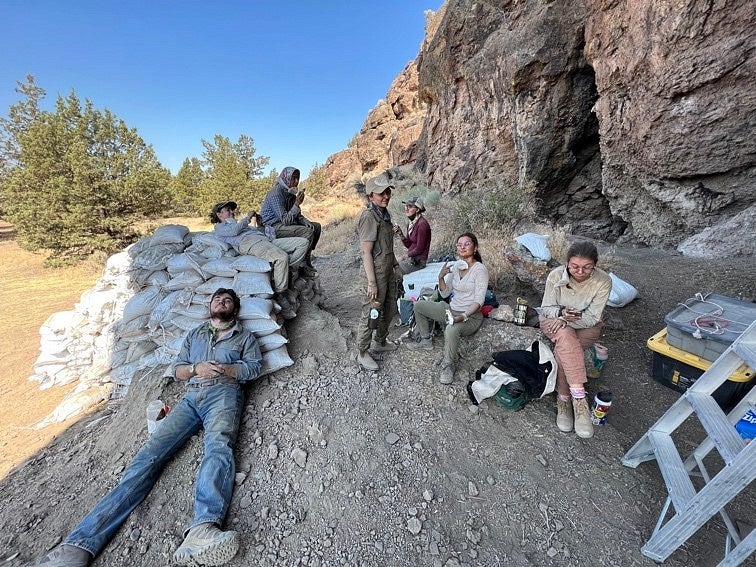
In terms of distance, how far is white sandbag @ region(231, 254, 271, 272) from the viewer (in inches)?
139

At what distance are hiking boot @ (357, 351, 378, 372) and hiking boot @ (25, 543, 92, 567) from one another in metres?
2.13

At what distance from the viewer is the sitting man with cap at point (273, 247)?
142 inches

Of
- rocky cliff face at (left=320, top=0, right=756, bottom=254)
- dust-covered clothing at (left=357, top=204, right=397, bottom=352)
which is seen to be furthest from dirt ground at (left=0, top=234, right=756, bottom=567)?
rocky cliff face at (left=320, top=0, right=756, bottom=254)

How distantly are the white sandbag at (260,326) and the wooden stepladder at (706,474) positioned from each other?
9.83 ft

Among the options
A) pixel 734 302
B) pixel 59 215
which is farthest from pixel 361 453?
pixel 59 215

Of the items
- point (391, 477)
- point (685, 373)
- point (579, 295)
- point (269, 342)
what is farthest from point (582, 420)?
point (269, 342)

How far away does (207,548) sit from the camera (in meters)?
1.80

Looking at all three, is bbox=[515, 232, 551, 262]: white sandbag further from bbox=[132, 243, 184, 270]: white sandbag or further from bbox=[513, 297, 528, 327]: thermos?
bbox=[132, 243, 184, 270]: white sandbag

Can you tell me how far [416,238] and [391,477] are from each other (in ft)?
10.3

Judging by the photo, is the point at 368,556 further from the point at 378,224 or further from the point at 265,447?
the point at 378,224

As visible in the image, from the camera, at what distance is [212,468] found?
2215mm

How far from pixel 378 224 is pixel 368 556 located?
2.30 m

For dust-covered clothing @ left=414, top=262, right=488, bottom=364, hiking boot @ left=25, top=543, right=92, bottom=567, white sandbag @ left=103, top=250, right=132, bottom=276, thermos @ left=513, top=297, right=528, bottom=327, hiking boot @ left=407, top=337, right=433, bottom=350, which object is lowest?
hiking boot @ left=407, top=337, right=433, bottom=350

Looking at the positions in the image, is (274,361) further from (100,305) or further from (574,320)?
(100,305)
